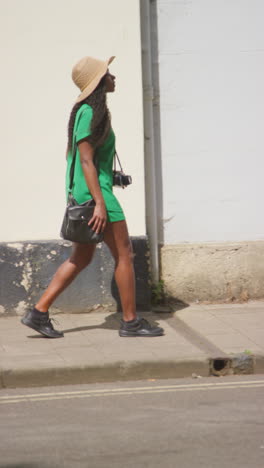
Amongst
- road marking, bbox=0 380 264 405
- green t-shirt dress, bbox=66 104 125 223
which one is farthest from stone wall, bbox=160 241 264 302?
road marking, bbox=0 380 264 405

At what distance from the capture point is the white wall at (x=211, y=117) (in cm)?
837

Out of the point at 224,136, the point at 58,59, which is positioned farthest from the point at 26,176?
the point at 224,136

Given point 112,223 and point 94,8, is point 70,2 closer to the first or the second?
point 94,8

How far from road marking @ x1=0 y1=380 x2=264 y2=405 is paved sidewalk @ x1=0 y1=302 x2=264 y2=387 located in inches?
9.2

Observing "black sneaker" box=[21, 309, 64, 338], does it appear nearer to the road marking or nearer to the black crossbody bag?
the black crossbody bag

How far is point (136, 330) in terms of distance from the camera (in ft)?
23.9

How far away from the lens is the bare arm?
6.94m

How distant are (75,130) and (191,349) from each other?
1.70m

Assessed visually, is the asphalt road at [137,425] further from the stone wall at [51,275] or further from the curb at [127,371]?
the stone wall at [51,275]

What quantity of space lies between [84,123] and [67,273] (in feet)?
3.52

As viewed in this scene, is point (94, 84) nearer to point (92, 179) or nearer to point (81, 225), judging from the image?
point (92, 179)

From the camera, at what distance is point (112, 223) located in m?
7.12

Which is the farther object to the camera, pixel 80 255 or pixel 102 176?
pixel 80 255

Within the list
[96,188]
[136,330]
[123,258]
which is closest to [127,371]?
[136,330]
